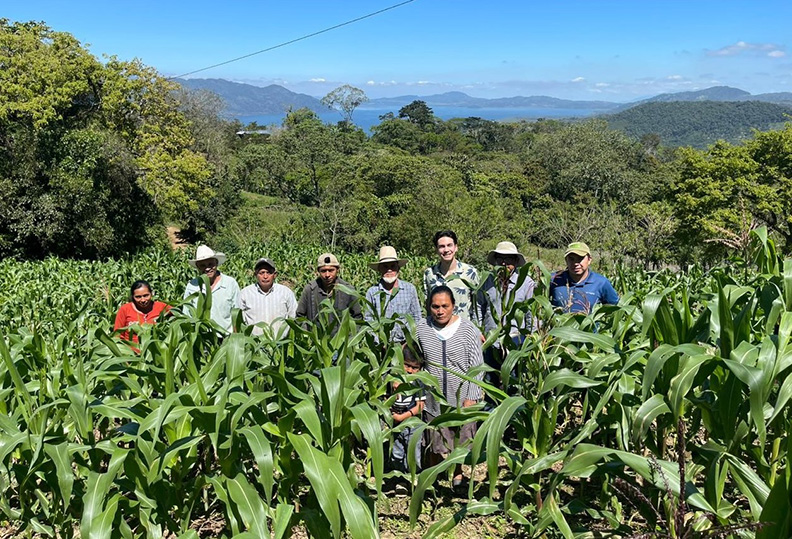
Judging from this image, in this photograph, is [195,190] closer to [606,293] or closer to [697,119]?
[606,293]

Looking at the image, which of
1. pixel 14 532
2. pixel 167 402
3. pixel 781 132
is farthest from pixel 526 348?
pixel 781 132

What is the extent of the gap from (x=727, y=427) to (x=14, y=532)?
3.08 meters

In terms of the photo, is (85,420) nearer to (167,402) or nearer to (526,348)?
(167,402)

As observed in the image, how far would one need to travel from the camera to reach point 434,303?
9.86ft

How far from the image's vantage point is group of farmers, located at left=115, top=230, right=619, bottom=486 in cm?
300

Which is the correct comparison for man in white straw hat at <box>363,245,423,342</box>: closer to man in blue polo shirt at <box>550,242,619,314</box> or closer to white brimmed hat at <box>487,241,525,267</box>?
white brimmed hat at <box>487,241,525,267</box>

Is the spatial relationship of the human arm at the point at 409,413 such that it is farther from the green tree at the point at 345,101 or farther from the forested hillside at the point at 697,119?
the forested hillside at the point at 697,119

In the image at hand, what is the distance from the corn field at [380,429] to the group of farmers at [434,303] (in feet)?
0.91

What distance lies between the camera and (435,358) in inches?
118

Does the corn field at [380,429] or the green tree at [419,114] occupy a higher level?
the green tree at [419,114]

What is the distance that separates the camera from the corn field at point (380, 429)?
1.64 meters

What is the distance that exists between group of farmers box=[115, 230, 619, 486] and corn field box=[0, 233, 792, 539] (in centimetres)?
28

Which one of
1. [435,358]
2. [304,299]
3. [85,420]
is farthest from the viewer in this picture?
[304,299]

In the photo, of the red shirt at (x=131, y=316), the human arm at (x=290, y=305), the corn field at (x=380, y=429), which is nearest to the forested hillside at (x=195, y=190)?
the corn field at (x=380, y=429)
